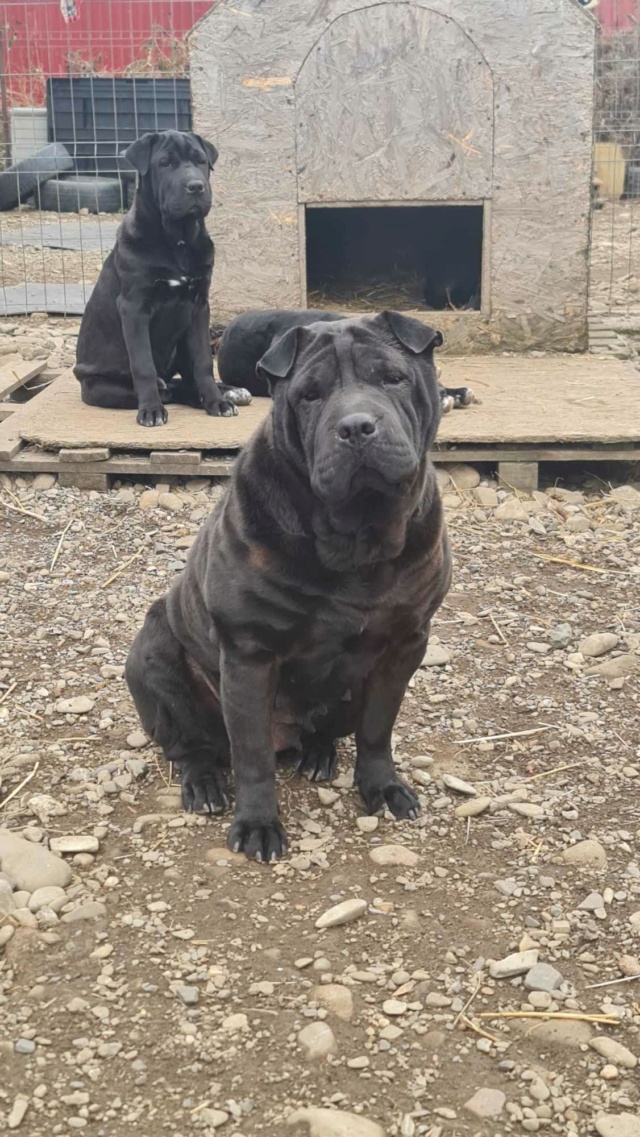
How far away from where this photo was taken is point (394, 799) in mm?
3533

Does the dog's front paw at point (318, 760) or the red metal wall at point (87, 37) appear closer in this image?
the dog's front paw at point (318, 760)

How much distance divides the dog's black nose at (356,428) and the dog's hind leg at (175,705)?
1.04m

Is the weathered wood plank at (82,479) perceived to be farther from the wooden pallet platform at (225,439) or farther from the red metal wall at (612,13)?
the red metal wall at (612,13)

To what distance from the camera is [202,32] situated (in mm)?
8031

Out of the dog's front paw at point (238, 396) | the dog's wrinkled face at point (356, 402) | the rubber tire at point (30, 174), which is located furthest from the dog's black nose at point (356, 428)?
the rubber tire at point (30, 174)

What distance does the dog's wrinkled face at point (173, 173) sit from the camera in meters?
6.55

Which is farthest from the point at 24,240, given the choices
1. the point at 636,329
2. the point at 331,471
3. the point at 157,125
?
the point at 331,471

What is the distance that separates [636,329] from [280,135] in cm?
317

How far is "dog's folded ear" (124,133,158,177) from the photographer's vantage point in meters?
6.68

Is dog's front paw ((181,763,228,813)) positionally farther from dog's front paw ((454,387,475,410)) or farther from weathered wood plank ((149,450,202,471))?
dog's front paw ((454,387,475,410))

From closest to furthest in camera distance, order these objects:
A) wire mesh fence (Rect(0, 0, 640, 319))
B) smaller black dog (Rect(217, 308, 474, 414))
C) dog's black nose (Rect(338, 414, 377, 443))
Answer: dog's black nose (Rect(338, 414, 377, 443)) < smaller black dog (Rect(217, 308, 474, 414)) < wire mesh fence (Rect(0, 0, 640, 319))

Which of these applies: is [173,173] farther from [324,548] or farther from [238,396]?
[324,548]

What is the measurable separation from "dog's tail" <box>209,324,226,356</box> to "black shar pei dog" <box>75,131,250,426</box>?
3.18ft

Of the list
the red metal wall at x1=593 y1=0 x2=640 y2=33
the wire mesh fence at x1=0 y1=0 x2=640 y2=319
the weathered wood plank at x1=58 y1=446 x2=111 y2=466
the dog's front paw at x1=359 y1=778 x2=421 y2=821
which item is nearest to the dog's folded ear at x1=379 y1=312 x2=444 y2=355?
the dog's front paw at x1=359 y1=778 x2=421 y2=821
